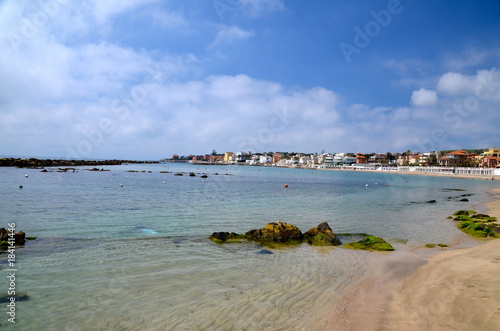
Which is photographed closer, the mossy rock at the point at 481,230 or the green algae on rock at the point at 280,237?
the green algae on rock at the point at 280,237

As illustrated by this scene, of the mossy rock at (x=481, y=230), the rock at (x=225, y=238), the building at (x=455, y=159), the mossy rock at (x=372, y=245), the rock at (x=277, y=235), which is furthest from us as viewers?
the building at (x=455, y=159)

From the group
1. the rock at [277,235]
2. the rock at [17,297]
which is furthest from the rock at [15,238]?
the rock at [277,235]

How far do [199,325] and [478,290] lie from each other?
287 inches

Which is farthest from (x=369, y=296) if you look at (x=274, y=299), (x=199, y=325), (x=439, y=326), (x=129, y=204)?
(x=129, y=204)

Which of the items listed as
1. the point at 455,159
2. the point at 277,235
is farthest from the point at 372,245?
the point at 455,159

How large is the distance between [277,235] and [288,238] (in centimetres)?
56

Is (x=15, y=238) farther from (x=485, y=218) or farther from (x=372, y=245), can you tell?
(x=485, y=218)

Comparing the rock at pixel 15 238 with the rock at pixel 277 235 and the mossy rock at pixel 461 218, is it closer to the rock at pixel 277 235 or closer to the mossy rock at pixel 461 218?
the rock at pixel 277 235

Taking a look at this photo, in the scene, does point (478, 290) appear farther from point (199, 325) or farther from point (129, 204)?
point (129, 204)

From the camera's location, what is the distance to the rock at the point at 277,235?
14.1 metres

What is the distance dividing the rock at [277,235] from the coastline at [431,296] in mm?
4120

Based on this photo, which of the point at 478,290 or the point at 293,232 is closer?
the point at 478,290

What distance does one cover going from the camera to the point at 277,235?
46.5 feet

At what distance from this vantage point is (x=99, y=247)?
12141 millimetres
